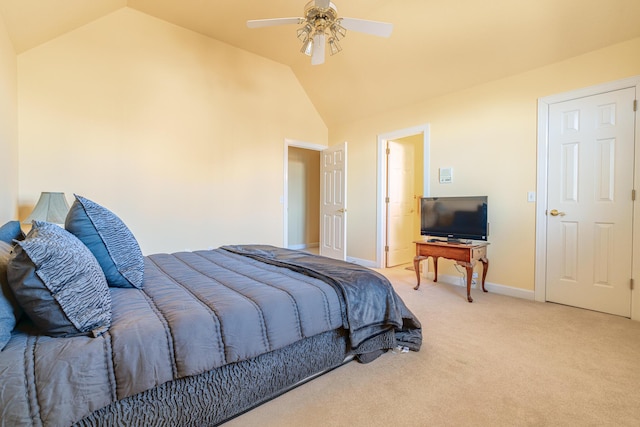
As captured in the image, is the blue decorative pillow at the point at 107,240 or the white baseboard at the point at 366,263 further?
the white baseboard at the point at 366,263

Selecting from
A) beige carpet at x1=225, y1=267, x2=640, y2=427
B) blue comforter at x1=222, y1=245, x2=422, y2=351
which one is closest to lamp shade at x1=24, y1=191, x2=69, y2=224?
blue comforter at x1=222, y1=245, x2=422, y2=351

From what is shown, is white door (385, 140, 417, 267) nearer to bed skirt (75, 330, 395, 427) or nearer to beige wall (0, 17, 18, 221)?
bed skirt (75, 330, 395, 427)

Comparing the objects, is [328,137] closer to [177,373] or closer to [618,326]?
[618,326]

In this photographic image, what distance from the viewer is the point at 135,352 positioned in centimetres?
103

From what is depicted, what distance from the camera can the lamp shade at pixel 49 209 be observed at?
262cm

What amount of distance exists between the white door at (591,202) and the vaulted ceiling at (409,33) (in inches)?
24.5

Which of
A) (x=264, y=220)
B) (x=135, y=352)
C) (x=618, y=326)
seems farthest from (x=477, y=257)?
(x=135, y=352)

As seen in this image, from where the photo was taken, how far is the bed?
36.6 inches

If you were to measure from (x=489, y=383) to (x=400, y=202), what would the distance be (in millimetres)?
3514

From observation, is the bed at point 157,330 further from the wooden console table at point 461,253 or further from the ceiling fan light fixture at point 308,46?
the ceiling fan light fixture at point 308,46

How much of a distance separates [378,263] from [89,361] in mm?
4168

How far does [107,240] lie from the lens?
1.49m

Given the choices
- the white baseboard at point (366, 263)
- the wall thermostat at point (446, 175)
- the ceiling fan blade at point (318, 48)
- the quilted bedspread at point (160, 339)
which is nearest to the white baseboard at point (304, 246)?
the white baseboard at point (366, 263)

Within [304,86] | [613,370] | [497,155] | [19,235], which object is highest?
[304,86]
